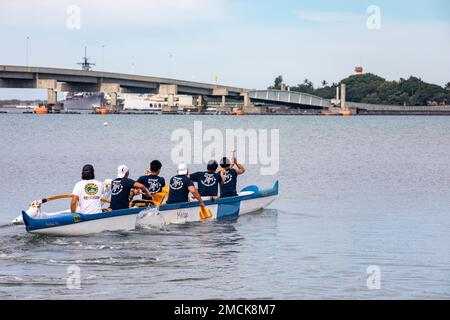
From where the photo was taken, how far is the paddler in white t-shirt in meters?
21.4

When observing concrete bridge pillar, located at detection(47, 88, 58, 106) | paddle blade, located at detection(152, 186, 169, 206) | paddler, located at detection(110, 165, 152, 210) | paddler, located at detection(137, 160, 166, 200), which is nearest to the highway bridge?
concrete bridge pillar, located at detection(47, 88, 58, 106)

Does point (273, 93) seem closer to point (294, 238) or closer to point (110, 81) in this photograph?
point (110, 81)

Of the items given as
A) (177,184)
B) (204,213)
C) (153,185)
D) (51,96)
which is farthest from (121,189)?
(51,96)

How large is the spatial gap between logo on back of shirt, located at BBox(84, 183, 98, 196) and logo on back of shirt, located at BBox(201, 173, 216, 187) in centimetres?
434

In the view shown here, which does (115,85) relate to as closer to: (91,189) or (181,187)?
(181,187)

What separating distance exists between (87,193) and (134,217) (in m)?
1.77

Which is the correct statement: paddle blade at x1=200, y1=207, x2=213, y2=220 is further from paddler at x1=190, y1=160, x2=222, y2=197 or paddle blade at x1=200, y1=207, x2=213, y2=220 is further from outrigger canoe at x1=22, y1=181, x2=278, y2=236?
paddler at x1=190, y1=160, x2=222, y2=197

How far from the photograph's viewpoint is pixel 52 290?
1627 centimetres

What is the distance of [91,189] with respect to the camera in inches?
848

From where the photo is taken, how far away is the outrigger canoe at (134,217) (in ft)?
70.2

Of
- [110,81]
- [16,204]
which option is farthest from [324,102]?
[16,204]

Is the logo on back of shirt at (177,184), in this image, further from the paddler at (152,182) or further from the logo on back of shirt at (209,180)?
the logo on back of shirt at (209,180)

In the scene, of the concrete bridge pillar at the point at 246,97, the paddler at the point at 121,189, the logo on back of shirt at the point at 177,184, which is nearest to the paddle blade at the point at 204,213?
the logo on back of shirt at the point at 177,184

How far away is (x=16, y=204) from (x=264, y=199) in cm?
796
